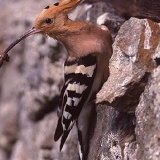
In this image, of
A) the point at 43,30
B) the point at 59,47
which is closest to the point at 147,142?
the point at 43,30

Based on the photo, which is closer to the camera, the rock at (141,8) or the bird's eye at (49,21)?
the rock at (141,8)

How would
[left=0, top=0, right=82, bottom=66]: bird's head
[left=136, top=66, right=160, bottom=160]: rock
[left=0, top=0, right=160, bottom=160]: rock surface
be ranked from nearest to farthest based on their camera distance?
[left=136, top=66, right=160, bottom=160]: rock
[left=0, top=0, right=160, bottom=160]: rock surface
[left=0, top=0, right=82, bottom=66]: bird's head

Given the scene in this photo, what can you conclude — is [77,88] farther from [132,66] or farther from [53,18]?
[132,66]

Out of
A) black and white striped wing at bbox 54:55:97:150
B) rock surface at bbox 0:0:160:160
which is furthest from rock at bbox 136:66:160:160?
black and white striped wing at bbox 54:55:97:150

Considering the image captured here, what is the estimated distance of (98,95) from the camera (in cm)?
211

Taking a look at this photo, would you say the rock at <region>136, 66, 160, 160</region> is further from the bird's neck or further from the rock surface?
the bird's neck

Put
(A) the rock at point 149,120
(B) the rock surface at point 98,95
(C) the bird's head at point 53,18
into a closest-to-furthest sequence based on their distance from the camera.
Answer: (A) the rock at point 149,120 < (B) the rock surface at point 98,95 < (C) the bird's head at point 53,18

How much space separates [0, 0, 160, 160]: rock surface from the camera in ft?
6.09

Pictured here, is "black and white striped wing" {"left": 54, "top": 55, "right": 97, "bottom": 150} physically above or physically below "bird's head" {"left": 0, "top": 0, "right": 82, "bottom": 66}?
below

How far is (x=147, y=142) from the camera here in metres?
1.71

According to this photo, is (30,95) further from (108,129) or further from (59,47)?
(108,129)

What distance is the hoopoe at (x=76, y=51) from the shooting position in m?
2.47

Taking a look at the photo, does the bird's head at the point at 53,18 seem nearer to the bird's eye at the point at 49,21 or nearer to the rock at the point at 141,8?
the bird's eye at the point at 49,21

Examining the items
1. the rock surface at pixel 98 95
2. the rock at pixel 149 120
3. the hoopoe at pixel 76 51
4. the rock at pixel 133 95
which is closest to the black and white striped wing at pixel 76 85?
the hoopoe at pixel 76 51
